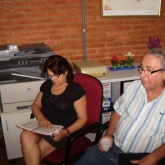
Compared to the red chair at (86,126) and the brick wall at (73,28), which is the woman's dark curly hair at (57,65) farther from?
the brick wall at (73,28)

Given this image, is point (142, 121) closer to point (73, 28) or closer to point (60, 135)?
point (60, 135)

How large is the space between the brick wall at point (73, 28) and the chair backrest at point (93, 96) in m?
0.87

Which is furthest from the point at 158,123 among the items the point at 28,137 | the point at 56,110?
the point at 28,137

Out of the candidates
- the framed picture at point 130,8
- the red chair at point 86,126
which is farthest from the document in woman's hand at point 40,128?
the framed picture at point 130,8

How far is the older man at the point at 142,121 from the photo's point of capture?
4.73ft

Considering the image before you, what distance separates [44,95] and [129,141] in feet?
2.66

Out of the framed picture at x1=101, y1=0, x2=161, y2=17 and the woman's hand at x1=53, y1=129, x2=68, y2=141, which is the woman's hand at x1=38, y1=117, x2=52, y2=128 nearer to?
the woman's hand at x1=53, y1=129, x2=68, y2=141

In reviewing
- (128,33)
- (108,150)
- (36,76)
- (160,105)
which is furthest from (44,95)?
(128,33)

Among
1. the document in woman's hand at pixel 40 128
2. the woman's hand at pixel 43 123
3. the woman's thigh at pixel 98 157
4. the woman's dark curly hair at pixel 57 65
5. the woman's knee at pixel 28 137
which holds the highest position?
the woman's dark curly hair at pixel 57 65

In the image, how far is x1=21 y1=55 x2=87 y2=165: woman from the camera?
1688 mm

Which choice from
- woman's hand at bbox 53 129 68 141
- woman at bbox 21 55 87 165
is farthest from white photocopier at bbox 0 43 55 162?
woman's hand at bbox 53 129 68 141

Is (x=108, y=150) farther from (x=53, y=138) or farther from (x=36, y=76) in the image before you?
(x=36, y=76)

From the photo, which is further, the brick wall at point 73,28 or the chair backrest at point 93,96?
the brick wall at point 73,28

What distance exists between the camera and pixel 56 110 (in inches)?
72.5
